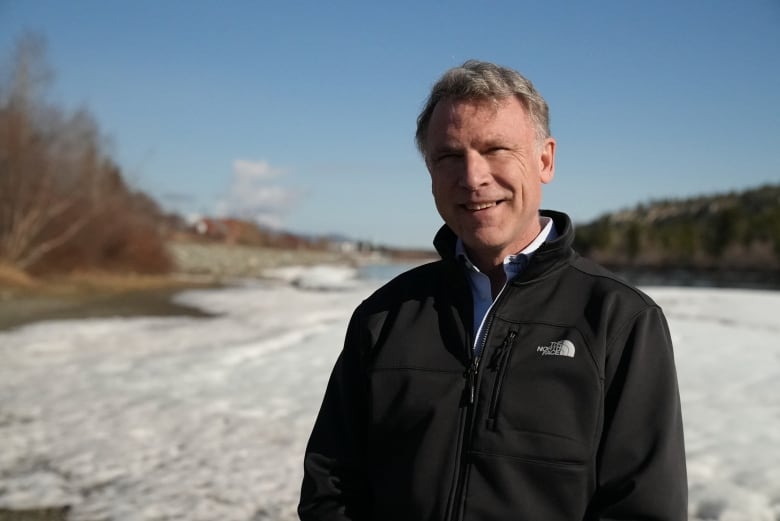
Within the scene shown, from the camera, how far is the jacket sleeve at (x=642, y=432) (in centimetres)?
154

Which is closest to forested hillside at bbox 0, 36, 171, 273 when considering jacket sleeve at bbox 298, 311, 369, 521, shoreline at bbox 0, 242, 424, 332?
shoreline at bbox 0, 242, 424, 332

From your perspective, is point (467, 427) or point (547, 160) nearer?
point (467, 427)

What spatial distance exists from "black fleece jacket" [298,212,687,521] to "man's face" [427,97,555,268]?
0.40 feet

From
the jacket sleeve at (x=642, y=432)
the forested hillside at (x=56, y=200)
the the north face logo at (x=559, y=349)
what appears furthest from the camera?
the forested hillside at (x=56, y=200)

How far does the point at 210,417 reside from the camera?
646 centimetres

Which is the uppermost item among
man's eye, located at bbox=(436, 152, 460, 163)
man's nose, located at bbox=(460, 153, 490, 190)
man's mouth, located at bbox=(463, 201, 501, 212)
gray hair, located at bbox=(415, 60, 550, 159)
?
gray hair, located at bbox=(415, 60, 550, 159)

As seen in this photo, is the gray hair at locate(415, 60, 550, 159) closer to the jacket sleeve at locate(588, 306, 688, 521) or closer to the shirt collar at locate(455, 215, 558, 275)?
the shirt collar at locate(455, 215, 558, 275)

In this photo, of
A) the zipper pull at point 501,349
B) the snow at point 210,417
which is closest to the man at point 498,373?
the zipper pull at point 501,349

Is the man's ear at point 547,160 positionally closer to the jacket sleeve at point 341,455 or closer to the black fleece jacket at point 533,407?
the black fleece jacket at point 533,407

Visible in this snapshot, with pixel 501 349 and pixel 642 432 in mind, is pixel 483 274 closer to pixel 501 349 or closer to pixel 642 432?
pixel 501 349

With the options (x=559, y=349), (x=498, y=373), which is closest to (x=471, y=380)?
(x=498, y=373)

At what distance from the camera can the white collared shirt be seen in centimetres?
179

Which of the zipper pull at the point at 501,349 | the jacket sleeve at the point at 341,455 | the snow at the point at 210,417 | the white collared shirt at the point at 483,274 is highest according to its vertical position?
the white collared shirt at the point at 483,274

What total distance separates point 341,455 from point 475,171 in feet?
3.06
